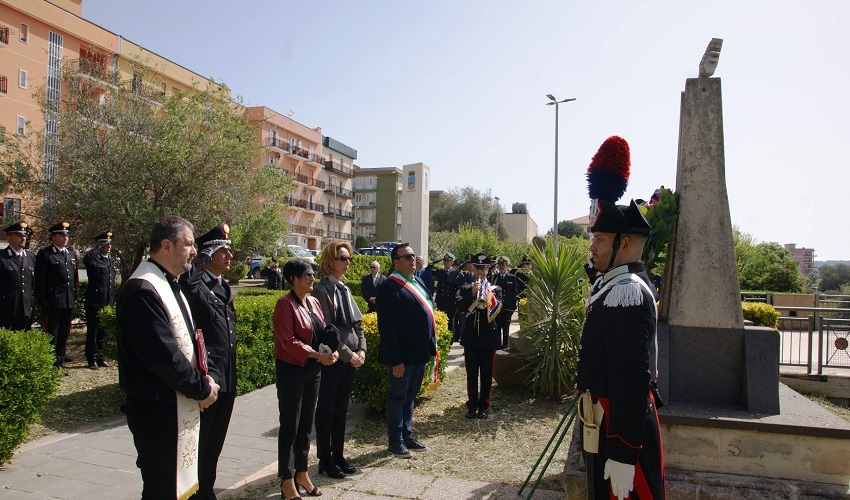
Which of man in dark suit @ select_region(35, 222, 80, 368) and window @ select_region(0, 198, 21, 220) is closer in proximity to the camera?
man in dark suit @ select_region(35, 222, 80, 368)

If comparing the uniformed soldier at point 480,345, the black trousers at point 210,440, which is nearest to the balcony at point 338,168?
the uniformed soldier at point 480,345

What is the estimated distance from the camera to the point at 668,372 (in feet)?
15.2

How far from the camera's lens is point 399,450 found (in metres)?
5.46

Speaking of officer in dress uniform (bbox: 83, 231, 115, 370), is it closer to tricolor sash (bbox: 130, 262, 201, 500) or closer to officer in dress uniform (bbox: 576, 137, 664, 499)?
tricolor sash (bbox: 130, 262, 201, 500)

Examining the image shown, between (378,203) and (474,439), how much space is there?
3302 inches

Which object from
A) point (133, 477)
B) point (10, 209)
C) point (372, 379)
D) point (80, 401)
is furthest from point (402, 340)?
point (10, 209)

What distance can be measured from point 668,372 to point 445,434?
259cm

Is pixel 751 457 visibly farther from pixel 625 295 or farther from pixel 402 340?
pixel 402 340

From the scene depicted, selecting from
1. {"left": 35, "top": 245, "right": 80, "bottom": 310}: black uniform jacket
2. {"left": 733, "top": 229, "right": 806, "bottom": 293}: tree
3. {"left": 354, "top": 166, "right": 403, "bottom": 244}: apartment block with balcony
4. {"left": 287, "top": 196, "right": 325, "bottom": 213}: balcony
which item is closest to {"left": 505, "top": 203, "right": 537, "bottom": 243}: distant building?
{"left": 354, "top": 166, "right": 403, "bottom": 244}: apartment block with balcony

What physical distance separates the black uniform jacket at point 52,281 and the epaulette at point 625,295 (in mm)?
8233

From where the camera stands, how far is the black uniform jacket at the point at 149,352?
9.55 ft

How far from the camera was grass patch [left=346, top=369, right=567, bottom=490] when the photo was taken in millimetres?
5137

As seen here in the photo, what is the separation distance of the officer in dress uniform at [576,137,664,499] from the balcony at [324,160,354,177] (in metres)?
71.0

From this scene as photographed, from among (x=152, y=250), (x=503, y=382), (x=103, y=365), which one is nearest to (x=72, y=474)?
(x=152, y=250)
